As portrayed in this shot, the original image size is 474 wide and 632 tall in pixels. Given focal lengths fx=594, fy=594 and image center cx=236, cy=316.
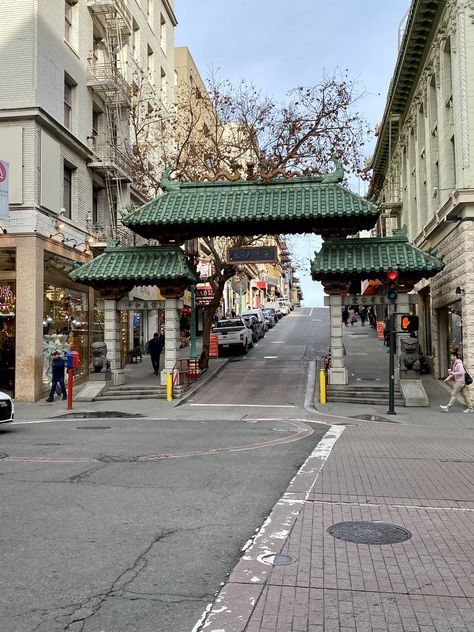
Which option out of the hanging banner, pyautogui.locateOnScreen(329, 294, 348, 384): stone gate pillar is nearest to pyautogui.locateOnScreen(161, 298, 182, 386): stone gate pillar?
pyautogui.locateOnScreen(329, 294, 348, 384): stone gate pillar

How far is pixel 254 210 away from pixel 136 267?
16.8 ft

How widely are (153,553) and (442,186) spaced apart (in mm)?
20600

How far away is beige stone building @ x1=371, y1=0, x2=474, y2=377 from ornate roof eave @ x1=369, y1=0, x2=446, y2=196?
0.13ft

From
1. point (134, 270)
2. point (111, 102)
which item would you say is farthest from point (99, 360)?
point (111, 102)

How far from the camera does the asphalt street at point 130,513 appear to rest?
4402 mm

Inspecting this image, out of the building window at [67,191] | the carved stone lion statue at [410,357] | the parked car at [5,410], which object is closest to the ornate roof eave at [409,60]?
the carved stone lion statue at [410,357]

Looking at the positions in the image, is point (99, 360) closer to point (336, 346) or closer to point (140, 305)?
point (140, 305)

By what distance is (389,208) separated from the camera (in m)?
36.9

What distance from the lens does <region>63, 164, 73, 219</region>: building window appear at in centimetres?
2504

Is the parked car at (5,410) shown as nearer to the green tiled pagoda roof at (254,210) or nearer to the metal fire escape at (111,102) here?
the green tiled pagoda roof at (254,210)

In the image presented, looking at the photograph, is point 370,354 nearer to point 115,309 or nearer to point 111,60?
point 115,309

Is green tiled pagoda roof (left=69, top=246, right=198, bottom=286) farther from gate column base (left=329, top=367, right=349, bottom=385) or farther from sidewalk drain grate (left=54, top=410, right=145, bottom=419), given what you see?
gate column base (left=329, top=367, right=349, bottom=385)

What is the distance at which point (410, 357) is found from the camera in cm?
2081

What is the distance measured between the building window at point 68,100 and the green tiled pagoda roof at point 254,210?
212 inches
